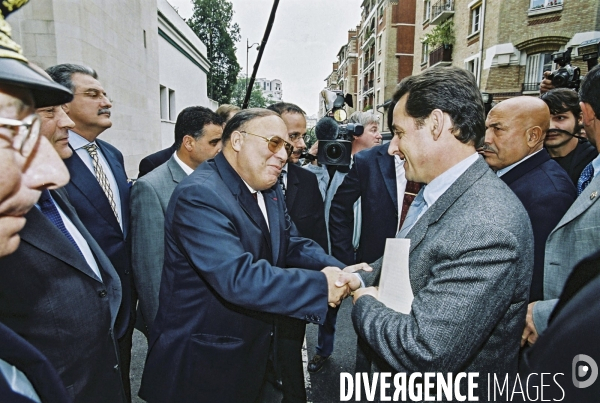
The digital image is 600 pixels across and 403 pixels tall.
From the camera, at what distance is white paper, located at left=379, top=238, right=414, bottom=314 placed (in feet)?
5.09

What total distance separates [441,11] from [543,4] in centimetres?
734

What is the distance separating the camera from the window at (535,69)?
1603 centimetres

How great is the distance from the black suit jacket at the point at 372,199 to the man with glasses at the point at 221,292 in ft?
4.16

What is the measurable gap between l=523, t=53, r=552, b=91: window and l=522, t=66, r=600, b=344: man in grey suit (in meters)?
16.6

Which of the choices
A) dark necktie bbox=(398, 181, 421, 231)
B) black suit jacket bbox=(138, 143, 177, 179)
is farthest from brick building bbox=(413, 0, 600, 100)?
black suit jacket bbox=(138, 143, 177, 179)

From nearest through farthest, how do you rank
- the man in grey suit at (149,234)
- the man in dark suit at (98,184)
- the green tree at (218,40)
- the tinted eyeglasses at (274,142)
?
the tinted eyeglasses at (274,142), the man in dark suit at (98,184), the man in grey suit at (149,234), the green tree at (218,40)

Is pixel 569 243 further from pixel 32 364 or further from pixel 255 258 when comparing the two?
pixel 32 364

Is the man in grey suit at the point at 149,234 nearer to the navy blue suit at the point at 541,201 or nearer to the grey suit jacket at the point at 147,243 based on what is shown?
the grey suit jacket at the point at 147,243

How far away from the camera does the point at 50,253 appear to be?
5.13 ft

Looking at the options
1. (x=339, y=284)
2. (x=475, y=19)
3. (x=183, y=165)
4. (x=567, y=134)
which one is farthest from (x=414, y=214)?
(x=475, y=19)

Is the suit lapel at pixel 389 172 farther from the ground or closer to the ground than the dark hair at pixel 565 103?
closer to the ground

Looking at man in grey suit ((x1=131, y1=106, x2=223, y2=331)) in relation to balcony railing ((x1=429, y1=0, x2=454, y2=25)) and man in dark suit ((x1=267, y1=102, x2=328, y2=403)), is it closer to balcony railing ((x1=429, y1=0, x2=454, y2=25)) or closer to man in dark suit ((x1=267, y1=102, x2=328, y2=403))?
man in dark suit ((x1=267, y1=102, x2=328, y2=403))

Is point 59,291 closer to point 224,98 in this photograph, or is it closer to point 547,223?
point 547,223

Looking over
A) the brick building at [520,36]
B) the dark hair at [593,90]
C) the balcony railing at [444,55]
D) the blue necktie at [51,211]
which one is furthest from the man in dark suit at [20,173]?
the balcony railing at [444,55]
